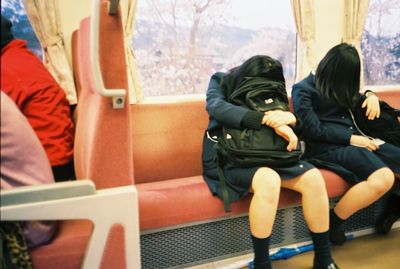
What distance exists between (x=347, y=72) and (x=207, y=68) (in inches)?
42.7

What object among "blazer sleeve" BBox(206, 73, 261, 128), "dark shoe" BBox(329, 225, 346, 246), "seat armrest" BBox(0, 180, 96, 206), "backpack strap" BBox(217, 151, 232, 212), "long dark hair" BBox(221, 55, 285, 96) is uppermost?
"long dark hair" BBox(221, 55, 285, 96)

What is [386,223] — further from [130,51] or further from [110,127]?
[130,51]

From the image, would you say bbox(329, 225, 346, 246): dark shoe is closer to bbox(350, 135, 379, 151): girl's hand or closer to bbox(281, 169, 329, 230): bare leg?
bbox(281, 169, 329, 230): bare leg

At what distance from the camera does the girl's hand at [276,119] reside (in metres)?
1.57

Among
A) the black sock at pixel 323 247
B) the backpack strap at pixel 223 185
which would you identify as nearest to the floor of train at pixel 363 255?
the black sock at pixel 323 247

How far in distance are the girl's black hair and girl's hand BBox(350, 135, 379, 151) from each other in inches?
8.5

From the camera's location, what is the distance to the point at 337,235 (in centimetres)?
182

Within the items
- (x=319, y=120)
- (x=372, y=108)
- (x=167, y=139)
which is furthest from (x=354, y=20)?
(x=167, y=139)

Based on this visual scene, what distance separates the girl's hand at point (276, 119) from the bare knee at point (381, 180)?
0.59m

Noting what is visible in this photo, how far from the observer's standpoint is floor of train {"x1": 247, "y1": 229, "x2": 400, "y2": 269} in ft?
5.64

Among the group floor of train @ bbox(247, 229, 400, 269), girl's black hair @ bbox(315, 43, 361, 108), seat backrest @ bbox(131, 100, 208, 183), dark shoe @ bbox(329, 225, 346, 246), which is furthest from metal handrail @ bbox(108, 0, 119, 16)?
dark shoe @ bbox(329, 225, 346, 246)

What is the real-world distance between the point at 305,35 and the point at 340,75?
900 millimetres

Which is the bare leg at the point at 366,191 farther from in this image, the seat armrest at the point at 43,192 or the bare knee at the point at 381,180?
the seat armrest at the point at 43,192

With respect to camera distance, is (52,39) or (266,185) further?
(52,39)
